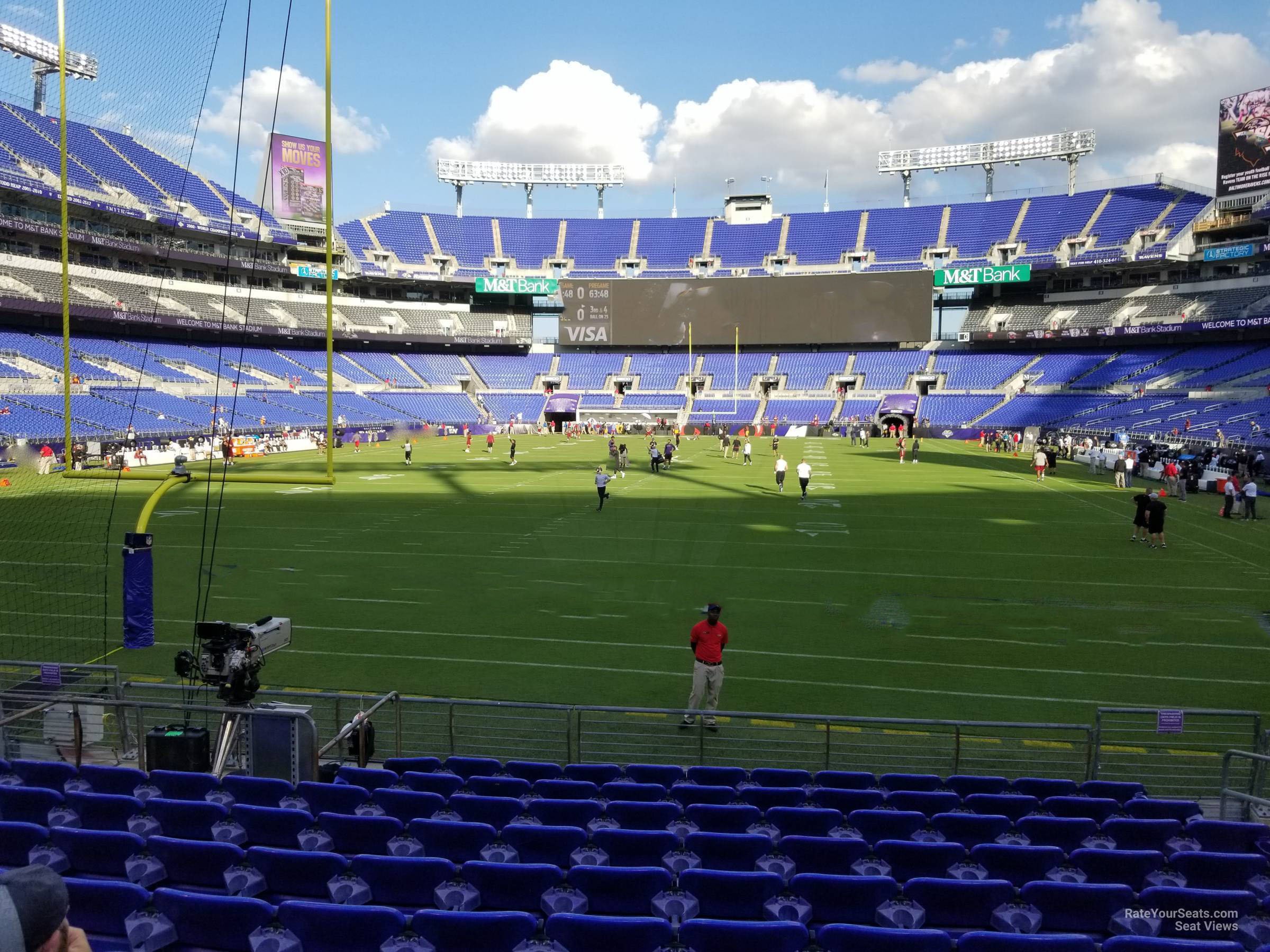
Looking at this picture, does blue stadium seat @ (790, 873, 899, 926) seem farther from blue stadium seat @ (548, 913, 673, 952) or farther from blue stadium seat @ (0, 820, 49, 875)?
blue stadium seat @ (0, 820, 49, 875)

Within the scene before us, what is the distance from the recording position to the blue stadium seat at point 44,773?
20.9ft

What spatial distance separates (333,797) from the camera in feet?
19.3

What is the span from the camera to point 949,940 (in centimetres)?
374

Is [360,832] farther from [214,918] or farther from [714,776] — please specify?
[714,776]

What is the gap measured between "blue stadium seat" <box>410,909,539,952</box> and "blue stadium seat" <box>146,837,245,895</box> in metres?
1.51

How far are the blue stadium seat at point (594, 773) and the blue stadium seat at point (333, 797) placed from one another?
171 cm

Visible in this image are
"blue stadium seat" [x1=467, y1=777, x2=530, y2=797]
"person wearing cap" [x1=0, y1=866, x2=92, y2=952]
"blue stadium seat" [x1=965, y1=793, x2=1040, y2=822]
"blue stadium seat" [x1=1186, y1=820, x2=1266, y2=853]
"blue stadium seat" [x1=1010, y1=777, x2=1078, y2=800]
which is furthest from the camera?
"blue stadium seat" [x1=1010, y1=777, x2=1078, y2=800]

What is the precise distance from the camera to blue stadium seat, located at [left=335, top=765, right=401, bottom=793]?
21.5ft

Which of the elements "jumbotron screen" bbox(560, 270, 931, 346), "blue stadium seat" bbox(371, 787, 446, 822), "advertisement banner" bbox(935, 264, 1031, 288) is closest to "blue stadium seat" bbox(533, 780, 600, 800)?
"blue stadium seat" bbox(371, 787, 446, 822)

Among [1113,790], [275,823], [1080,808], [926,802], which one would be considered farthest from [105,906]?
[1113,790]

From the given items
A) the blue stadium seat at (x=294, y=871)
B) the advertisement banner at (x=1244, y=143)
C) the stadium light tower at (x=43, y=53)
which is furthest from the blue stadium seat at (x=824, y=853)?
the advertisement banner at (x=1244, y=143)

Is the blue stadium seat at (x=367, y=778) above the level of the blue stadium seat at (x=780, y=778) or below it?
above

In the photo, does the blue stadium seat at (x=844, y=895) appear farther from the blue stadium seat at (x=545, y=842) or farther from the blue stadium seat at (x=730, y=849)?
the blue stadium seat at (x=545, y=842)

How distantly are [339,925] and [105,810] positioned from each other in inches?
100
